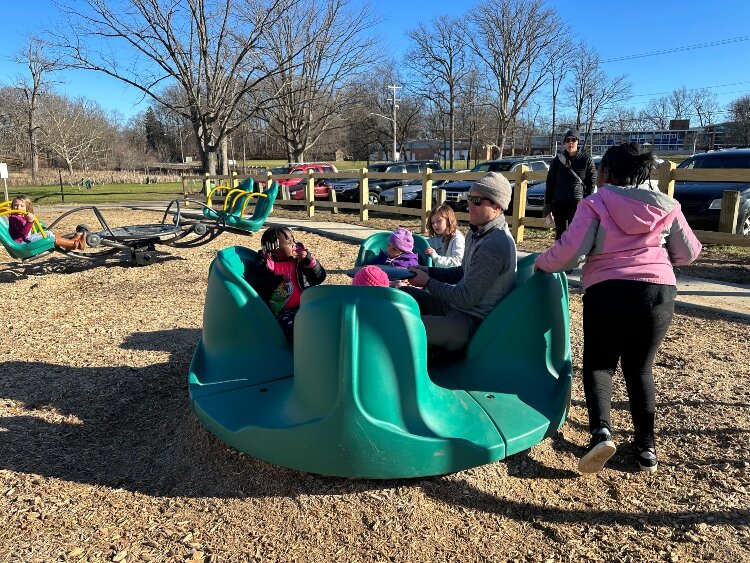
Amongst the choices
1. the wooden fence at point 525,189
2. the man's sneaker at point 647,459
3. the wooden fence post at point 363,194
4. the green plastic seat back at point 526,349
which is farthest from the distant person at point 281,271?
the wooden fence post at point 363,194

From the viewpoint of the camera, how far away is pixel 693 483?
267cm

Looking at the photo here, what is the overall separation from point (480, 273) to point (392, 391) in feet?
2.74

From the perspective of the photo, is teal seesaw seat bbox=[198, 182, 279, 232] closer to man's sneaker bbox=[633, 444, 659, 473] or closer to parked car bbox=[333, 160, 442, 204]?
man's sneaker bbox=[633, 444, 659, 473]

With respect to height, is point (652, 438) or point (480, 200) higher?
point (480, 200)

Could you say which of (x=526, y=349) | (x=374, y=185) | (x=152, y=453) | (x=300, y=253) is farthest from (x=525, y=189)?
(x=374, y=185)

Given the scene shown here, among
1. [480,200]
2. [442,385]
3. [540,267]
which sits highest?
[480,200]

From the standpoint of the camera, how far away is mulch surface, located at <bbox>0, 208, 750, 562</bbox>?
2293 millimetres

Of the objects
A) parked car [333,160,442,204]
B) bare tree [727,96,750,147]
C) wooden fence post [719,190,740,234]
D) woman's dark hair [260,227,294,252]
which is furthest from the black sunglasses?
bare tree [727,96,750,147]

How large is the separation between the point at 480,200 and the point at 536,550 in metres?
1.56

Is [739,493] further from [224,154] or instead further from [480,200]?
[224,154]

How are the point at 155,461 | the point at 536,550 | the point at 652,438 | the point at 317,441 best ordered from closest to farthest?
the point at 536,550
the point at 317,441
the point at 652,438
the point at 155,461

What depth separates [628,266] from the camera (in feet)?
8.69

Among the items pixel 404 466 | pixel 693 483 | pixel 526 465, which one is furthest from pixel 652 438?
pixel 404 466

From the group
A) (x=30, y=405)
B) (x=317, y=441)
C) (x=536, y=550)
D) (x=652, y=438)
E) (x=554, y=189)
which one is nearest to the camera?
(x=536, y=550)
